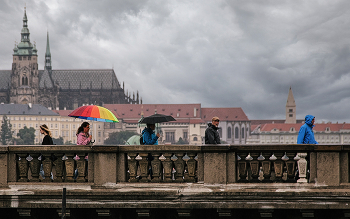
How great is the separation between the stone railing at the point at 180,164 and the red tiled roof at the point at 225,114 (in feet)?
580

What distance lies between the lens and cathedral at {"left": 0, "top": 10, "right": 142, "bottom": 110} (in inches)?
6703

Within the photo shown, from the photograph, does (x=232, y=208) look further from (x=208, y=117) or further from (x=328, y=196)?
(x=208, y=117)

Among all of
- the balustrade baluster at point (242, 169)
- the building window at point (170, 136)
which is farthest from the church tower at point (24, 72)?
the balustrade baluster at point (242, 169)

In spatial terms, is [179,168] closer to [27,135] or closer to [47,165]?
[47,165]

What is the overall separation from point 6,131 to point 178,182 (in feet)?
533

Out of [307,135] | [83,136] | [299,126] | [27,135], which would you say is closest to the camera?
[307,135]

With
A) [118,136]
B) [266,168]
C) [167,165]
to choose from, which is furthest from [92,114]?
[118,136]

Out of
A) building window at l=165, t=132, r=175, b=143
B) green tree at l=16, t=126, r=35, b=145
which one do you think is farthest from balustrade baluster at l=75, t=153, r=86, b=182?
building window at l=165, t=132, r=175, b=143

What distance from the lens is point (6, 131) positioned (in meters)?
164

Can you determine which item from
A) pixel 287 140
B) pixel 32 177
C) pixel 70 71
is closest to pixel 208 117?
pixel 287 140

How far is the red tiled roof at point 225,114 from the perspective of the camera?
610 ft

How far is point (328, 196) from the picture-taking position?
26.5ft

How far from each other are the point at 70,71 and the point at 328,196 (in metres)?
184

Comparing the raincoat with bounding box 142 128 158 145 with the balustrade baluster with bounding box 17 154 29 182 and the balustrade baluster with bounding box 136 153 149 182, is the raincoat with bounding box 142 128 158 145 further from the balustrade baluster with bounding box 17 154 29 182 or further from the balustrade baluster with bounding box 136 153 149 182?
the balustrade baluster with bounding box 17 154 29 182
